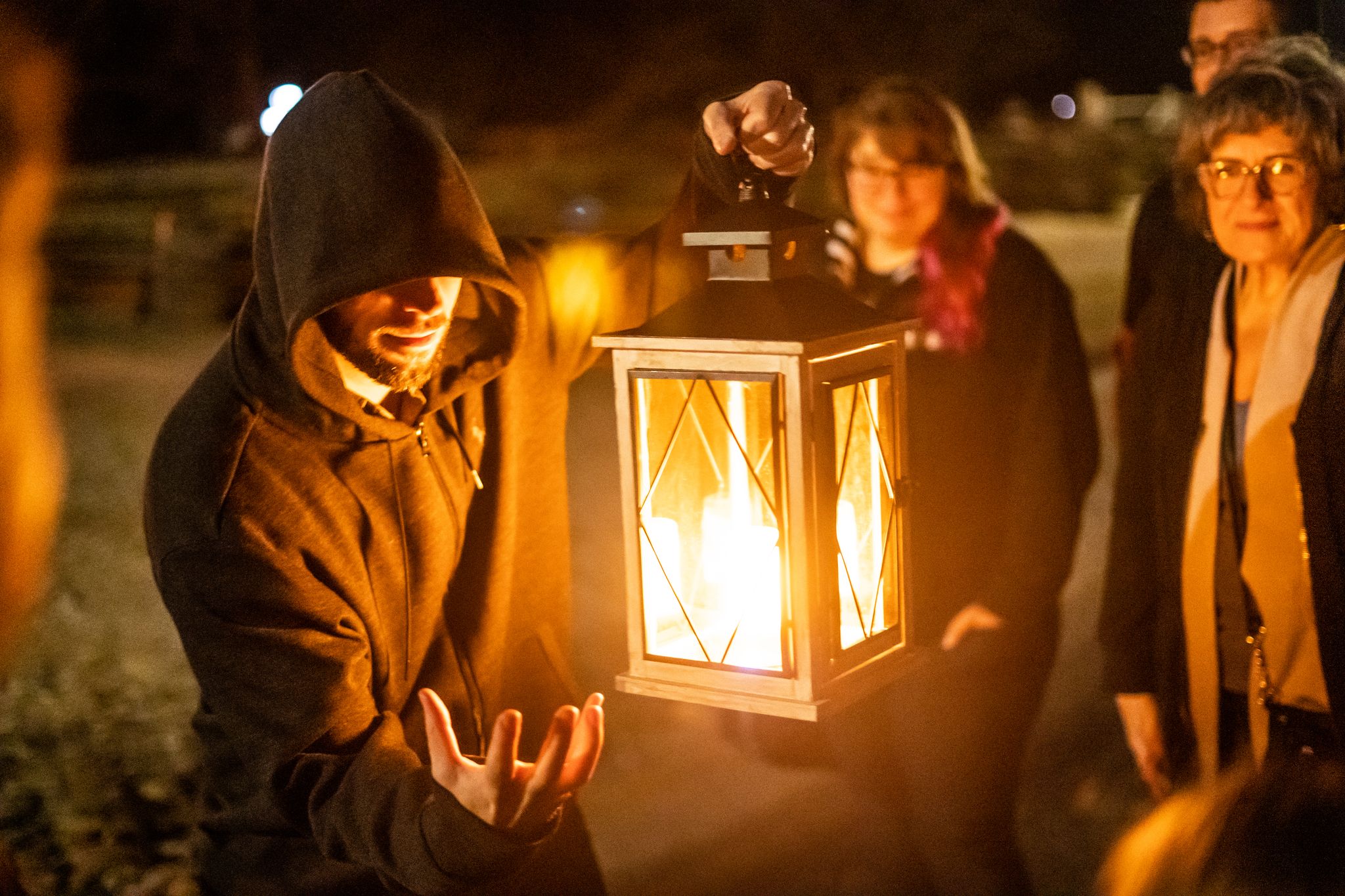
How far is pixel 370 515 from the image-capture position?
2230mm

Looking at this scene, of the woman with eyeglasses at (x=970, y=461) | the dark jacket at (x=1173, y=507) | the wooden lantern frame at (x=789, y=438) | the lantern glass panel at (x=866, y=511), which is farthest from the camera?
the woman with eyeglasses at (x=970, y=461)

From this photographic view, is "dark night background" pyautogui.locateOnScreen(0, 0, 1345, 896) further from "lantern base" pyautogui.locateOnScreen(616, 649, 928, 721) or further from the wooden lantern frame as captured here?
"lantern base" pyautogui.locateOnScreen(616, 649, 928, 721)

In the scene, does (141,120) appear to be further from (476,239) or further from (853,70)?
(853,70)

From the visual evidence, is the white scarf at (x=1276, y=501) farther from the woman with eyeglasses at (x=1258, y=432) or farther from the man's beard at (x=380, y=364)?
the man's beard at (x=380, y=364)

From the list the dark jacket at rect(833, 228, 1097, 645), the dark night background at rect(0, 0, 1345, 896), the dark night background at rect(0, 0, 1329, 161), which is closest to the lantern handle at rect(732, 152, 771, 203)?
the dark night background at rect(0, 0, 1345, 896)

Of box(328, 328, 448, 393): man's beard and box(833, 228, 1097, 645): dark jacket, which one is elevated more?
box(328, 328, 448, 393): man's beard

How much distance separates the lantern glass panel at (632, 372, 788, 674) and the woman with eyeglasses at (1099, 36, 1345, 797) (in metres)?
1.38

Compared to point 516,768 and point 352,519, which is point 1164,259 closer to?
point 352,519

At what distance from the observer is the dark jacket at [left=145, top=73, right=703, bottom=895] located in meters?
2.01

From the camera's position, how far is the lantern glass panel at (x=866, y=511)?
1.83 m

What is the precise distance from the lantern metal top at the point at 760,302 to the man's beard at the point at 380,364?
0.40 meters

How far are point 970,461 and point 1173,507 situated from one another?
622 millimetres

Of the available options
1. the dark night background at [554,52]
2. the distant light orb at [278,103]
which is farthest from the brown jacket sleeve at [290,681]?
the dark night background at [554,52]

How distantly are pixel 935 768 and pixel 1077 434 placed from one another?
0.92 meters
